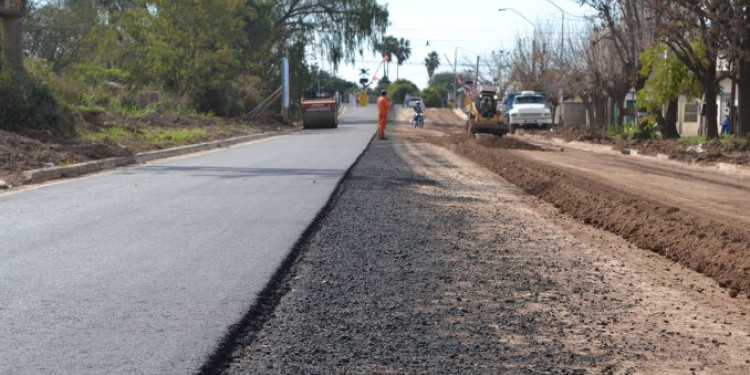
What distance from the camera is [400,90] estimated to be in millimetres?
142250

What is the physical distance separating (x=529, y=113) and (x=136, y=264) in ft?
146

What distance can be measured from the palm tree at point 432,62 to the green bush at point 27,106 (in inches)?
6116

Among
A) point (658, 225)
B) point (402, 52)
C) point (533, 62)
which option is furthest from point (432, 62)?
point (658, 225)

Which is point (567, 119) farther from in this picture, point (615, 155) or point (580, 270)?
point (580, 270)

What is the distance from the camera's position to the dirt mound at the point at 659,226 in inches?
336

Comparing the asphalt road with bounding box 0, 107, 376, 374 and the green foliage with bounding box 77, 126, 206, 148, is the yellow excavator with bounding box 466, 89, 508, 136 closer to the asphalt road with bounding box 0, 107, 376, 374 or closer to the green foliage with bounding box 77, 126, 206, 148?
the green foliage with bounding box 77, 126, 206, 148

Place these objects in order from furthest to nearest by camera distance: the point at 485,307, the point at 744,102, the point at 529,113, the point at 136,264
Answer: the point at 529,113, the point at 744,102, the point at 136,264, the point at 485,307

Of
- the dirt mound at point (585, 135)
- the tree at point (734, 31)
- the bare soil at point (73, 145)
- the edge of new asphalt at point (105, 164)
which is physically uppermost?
the tree at point (734, 31)

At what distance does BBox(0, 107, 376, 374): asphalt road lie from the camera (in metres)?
5.40

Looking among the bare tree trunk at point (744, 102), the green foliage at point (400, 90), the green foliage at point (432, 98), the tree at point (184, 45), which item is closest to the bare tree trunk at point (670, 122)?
the bare tree trunk at point (744, 102)

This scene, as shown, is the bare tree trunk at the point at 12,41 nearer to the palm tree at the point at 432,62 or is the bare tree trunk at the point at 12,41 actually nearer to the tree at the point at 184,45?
the tree at the point at 184,45

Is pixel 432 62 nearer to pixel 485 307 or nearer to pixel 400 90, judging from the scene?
pixel 400 90

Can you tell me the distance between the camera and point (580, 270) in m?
8.38

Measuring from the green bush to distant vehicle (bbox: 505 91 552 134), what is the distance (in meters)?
32.6
